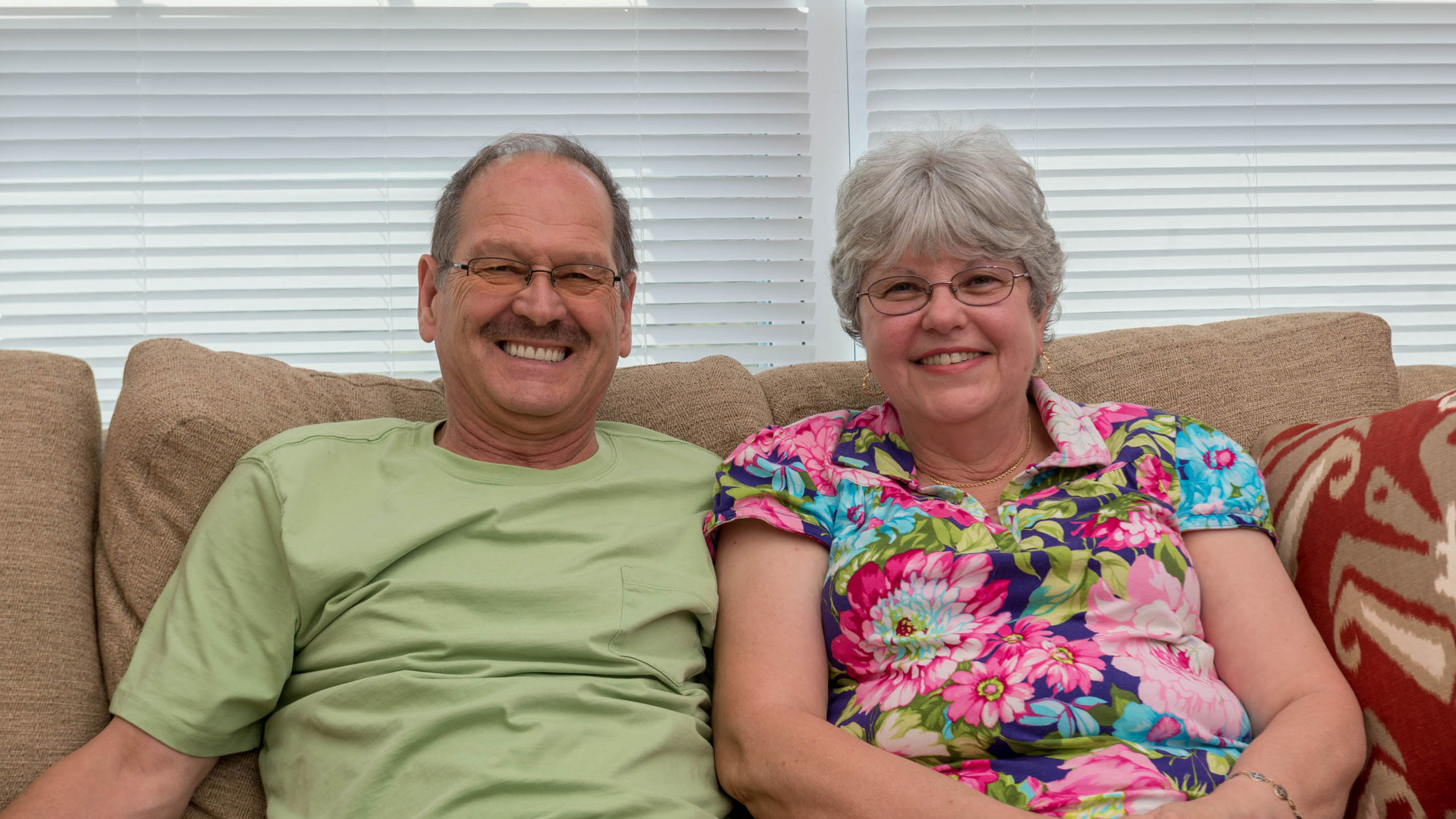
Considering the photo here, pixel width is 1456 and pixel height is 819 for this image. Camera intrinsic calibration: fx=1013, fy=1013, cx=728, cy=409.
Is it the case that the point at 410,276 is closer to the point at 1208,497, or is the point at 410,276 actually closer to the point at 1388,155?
the point at 1208,497

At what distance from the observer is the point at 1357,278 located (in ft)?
8.42

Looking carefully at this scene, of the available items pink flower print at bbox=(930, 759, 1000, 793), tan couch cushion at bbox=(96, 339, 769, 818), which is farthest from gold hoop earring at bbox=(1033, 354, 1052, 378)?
tan couch cushion at bbox=(96, 339, 769, 818)

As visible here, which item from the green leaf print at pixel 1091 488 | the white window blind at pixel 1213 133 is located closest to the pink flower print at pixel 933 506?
the green leaf print at pixel 1091 488

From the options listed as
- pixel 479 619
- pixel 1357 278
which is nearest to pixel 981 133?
pixel 479 619

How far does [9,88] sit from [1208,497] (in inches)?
105

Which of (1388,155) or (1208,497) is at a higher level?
(1388,155)

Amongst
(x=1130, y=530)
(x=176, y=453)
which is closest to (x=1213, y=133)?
(x=1130, y=530)

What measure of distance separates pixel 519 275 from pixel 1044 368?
89 cm

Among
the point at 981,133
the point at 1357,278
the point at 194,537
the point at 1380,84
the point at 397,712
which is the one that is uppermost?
the point at 1380,84

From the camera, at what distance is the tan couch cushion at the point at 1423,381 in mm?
1854

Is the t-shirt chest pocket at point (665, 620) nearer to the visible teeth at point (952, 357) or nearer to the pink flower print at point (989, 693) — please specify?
the pink flower print at point (989, 693)

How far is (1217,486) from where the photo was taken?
144cm

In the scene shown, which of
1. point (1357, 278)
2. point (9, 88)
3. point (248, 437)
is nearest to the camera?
point (248, 437)

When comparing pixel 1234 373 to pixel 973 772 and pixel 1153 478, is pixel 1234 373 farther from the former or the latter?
pixel 973 772
